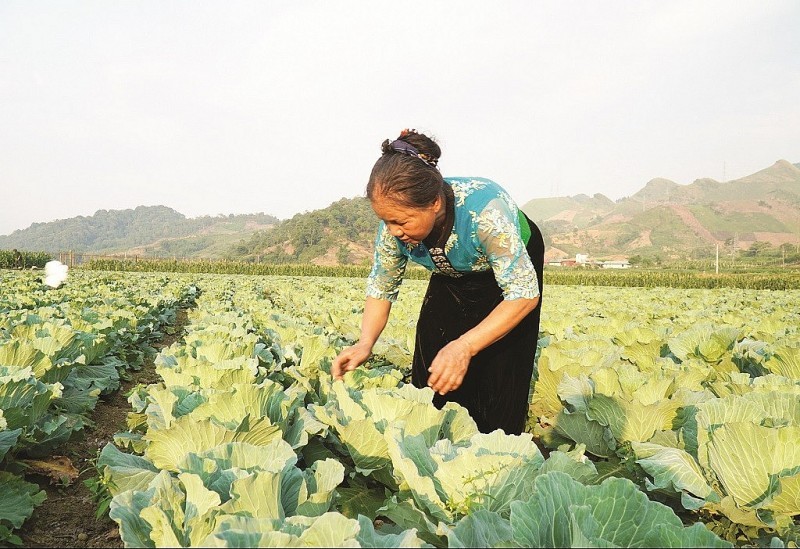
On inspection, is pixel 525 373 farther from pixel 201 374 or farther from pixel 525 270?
pixel 201 374

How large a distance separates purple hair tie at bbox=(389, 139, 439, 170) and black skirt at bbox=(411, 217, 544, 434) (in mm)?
704

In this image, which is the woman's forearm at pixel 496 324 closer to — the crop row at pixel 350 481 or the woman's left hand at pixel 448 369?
the woman's left hand at pixel 448 369

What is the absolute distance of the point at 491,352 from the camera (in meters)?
2.75

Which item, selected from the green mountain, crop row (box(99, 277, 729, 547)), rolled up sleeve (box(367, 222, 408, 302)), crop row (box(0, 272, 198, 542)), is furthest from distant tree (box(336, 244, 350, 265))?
crop row (box(99, 277, 729, 547))

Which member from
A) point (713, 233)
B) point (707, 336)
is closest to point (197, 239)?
point (713, 233)

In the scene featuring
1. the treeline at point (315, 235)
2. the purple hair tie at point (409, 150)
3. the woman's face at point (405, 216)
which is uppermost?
the treeline at point (315, 235)

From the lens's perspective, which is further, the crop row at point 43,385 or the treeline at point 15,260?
the treeline at point 15,260

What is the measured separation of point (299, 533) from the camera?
41.1 inches

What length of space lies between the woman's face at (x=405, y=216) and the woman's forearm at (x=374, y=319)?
0.60 metres

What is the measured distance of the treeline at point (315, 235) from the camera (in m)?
92.2

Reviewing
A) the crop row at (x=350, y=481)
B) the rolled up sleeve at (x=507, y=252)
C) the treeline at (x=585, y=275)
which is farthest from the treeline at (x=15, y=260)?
the rolled up sleeve at (x=507, y=252)

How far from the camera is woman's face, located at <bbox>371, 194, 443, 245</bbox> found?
6.88ft

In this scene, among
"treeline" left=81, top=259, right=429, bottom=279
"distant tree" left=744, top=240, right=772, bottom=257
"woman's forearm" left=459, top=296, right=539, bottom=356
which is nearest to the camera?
"woman's forearm" left=459, top=296, right=539, bottom=356

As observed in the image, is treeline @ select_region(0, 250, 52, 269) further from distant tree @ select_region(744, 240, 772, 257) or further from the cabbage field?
distant tree @ select_region(744, 240, 772, 257)
